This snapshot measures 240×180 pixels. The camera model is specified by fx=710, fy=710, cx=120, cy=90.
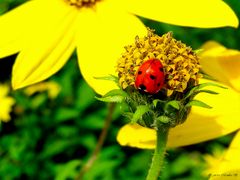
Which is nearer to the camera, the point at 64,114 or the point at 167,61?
the point at 167,61

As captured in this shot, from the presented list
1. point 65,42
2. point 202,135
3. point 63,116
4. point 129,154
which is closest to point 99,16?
point 65,42

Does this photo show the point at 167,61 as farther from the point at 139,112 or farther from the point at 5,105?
the point at 5,105

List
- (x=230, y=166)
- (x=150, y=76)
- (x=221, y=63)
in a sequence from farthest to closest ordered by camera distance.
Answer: (x=221, y=63) → (x=230, y=166) → (x=150, y=76)

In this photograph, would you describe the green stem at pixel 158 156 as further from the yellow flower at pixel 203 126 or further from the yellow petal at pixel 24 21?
the yellow petal at pixel 24 21

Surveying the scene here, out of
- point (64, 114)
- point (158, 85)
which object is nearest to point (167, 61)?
point (158, 85)

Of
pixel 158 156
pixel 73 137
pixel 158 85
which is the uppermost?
pixel 158 85

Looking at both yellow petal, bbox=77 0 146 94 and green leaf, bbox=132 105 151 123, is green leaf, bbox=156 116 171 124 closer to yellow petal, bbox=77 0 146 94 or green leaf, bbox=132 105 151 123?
green leaf, bbox=132 105 151 123

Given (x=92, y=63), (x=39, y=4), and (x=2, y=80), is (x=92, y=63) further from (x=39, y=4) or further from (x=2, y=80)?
(x=2, y=80)
